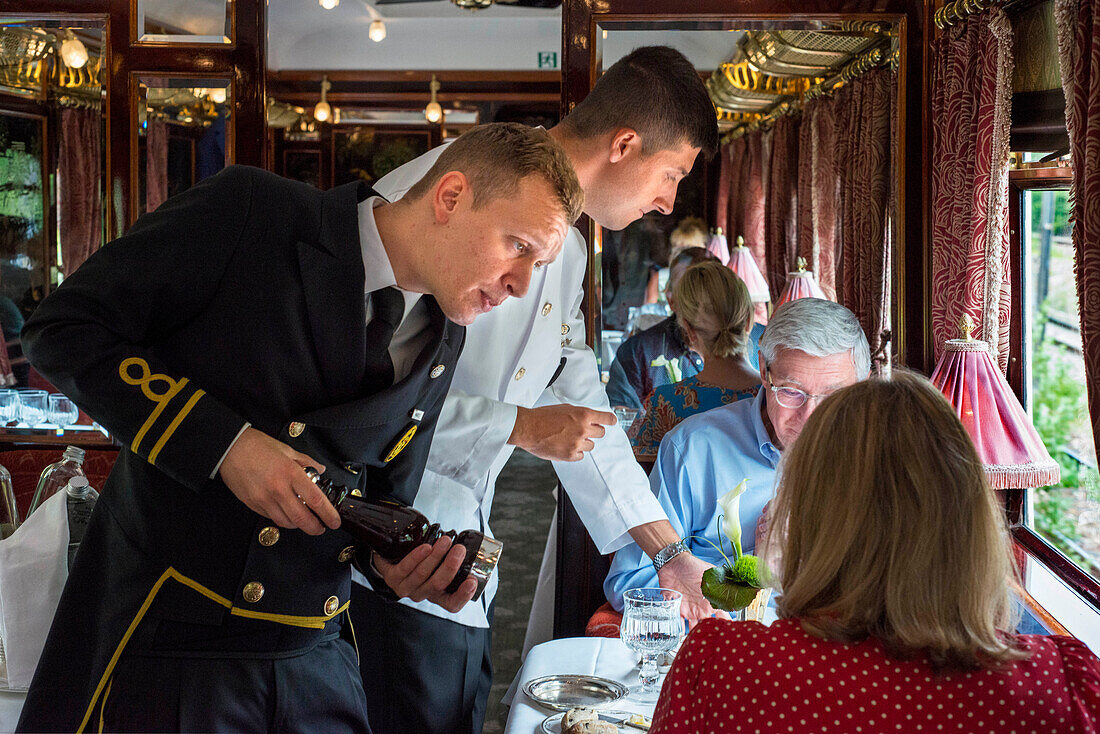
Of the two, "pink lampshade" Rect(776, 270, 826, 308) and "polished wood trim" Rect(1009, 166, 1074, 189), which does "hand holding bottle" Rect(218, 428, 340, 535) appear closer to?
"polished wood trim" Rect(1009, 166, 1074, 189)

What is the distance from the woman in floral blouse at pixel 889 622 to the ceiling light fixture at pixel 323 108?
585 cm

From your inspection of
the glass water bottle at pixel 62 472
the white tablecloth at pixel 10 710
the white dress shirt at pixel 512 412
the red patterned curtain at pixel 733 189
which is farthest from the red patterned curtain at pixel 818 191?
the white tablecloth at pixel 10 710

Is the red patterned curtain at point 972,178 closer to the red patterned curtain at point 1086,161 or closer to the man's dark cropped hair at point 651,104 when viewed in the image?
the red patterned curtain at point 1086,161

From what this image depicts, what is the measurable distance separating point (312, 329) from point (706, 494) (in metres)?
1.51

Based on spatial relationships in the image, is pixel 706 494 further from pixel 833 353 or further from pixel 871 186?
pixel 871 186

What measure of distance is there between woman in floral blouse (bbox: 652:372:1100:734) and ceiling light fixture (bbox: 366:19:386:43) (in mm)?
6155

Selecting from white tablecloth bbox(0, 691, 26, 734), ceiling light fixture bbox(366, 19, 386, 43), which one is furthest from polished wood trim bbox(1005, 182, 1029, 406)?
ceiling light fixture bbox(366, 19, 386, 43)

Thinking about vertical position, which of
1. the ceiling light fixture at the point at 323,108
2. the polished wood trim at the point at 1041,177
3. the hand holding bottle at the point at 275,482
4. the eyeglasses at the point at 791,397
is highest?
the ceiling light fixture at the point at 323,108

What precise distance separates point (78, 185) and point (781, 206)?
9.06 feet

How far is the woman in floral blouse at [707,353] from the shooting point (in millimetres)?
3363

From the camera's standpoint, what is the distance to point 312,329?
146 cm

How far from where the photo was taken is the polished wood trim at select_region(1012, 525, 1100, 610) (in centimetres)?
240

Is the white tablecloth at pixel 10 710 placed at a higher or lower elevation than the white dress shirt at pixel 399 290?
lower

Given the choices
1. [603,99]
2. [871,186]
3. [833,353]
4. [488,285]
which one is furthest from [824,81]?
[488,285]
